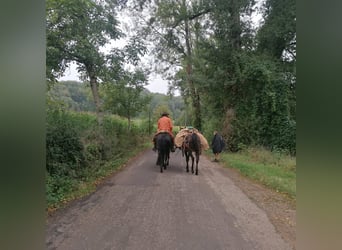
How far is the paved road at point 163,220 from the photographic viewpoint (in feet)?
9.15

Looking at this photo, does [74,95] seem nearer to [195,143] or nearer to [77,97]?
[77,97]

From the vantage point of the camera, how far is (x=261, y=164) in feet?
20.4

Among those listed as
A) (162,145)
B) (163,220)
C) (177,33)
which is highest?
(177,33)

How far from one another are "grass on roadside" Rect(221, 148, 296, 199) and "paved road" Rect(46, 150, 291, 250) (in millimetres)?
695

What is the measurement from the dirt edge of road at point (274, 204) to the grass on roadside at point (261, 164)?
0.47 ft

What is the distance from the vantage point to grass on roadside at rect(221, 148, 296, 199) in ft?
15.5

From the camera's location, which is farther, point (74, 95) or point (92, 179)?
point (92, 179)

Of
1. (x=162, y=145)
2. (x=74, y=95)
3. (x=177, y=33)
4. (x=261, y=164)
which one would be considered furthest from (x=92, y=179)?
(x=177, y=33)

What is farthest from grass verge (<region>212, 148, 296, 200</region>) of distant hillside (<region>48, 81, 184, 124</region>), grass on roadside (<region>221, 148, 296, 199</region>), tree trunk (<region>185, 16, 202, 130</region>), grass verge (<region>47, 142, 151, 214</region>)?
grass verge (<region>47, 142, 151, 214</region>)

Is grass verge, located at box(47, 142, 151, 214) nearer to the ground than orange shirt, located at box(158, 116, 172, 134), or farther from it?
nearer to the ground

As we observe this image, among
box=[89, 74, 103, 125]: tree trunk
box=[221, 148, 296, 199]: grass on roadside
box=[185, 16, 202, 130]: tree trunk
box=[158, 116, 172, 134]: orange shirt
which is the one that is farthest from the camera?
box=[185, 16, 202, 130]: tree trunk

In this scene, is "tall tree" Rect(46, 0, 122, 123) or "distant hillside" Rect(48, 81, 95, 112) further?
"distant hillside" Rect(48, 81, 95, 112)

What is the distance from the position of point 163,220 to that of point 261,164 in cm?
359

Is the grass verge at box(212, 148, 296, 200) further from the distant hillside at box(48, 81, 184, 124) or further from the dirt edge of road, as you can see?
the distant hillside at box(48, 81, 184, 124)
